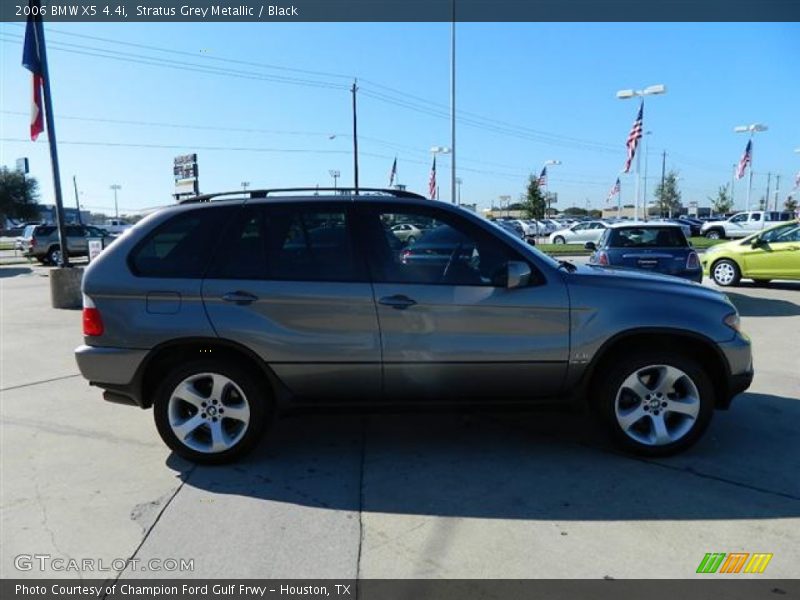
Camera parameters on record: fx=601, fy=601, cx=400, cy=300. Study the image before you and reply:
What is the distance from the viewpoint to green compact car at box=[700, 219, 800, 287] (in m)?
12.1

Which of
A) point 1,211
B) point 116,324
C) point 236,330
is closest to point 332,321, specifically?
point 236,330

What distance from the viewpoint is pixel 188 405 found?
4023mm

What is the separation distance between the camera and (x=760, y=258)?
12539 millimetres

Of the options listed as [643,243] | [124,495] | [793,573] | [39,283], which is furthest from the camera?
[39,283]

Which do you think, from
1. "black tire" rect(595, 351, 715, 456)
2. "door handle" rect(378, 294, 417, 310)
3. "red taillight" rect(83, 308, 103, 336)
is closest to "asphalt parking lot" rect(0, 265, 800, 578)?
"black tire" rect(595, 351, 715, 456)

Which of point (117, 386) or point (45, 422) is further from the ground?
point (117, 386)

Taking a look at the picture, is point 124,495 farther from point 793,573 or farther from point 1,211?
point 1,211

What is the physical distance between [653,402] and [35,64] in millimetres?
12070

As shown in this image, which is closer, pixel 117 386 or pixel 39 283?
pixel 117 386

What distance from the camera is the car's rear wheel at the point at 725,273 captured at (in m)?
13.0

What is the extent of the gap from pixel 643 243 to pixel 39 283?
52.2ft

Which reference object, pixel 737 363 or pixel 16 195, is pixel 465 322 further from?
pixel 16 195

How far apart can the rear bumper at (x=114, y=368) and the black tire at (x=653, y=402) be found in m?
3.05

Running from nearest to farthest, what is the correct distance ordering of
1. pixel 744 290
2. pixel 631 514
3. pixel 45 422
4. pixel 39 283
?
pixel 631 514
pixel 45 422
pixel 744 290
pixel 39 283
